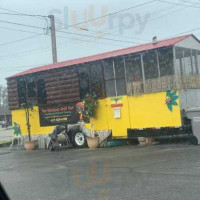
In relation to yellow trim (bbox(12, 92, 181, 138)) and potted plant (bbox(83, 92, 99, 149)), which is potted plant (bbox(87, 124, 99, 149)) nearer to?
potted plant (bbox(83, 92, 99, 149))

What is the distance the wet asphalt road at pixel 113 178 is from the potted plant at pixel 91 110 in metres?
4.21

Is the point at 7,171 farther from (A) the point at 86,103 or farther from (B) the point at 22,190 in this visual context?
(A) the point at 86,103

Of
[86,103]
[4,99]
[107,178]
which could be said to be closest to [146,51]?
[86,103]

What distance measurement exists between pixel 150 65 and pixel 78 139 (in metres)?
4.90

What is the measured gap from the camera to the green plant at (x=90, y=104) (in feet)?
60.4

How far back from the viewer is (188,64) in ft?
57.4

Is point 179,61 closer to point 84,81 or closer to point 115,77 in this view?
point 115,77

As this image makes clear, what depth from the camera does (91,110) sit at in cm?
1844

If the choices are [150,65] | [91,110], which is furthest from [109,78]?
[150,65]

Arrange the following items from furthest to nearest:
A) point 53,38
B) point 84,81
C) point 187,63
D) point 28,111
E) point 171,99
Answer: point 53,38
point 28,111
point 84,81
point 187,63
point 171,99

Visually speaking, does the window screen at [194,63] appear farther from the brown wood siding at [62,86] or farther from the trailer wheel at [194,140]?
the brown wood siding at [62,86]

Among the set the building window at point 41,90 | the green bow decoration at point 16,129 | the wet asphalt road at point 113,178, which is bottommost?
the wet asphalt road at point 113,178

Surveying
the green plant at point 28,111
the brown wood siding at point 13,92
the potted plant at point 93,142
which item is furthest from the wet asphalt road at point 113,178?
the brown wood siding at point 13,92

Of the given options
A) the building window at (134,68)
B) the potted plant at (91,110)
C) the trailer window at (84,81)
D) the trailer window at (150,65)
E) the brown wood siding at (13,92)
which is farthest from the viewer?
the brown wood siding at (13,92)
